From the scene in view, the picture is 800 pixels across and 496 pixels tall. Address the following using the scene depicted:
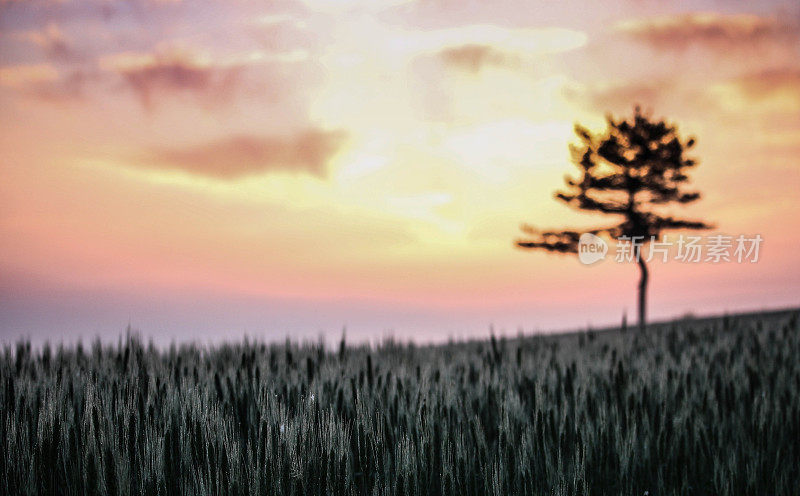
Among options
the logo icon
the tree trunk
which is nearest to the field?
the logo icon

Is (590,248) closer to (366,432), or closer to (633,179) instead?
(633,179)

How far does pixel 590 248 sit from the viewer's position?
29812mm

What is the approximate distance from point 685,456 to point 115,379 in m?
4.10

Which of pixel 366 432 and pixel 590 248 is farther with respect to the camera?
pixel 590 248

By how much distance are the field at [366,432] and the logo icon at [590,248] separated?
70.7ft

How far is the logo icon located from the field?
→ 21546 millimetres

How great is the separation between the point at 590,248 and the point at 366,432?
88.5 feet

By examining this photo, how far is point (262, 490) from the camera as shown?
141 inches

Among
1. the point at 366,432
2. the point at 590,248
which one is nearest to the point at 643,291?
the point at 590,248

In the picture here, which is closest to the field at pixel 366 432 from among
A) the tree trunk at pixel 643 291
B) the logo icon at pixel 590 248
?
the logo icon at pixel 590 248

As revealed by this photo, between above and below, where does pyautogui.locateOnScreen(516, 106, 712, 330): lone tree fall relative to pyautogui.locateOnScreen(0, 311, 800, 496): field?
above

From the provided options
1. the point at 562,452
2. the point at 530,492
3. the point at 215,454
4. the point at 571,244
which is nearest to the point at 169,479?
the point at 215,454

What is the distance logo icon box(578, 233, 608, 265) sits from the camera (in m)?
28.4

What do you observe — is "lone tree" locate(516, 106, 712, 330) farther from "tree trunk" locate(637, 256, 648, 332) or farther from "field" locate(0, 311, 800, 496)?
"field" locate(0, 311, 800, 496)
